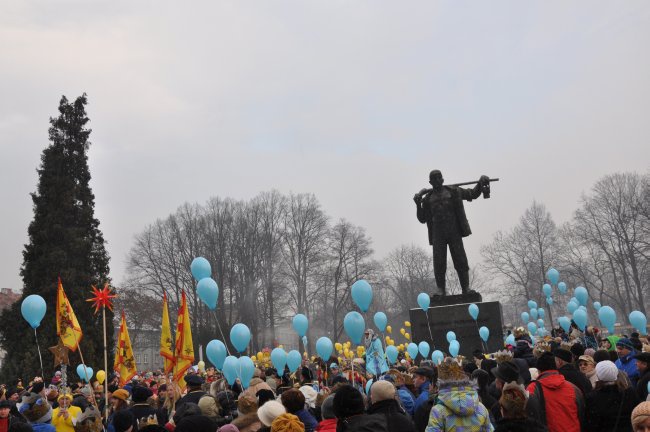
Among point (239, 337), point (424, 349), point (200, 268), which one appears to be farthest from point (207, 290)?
point (424, 349)

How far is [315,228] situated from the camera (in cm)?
5059

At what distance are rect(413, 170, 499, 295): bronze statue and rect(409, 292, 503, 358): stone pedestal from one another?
3.25ft

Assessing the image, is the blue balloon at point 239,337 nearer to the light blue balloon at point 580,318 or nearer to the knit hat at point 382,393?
the knit hat at point 382,393

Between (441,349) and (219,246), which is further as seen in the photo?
(219,246)

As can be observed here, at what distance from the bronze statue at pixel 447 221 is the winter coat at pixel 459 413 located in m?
11.1

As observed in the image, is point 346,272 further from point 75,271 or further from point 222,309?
point 75,271

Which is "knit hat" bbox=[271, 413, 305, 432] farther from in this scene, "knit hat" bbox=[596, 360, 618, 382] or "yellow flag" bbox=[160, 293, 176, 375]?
"yellow flag" bbox=[160, 293, 176, 375]

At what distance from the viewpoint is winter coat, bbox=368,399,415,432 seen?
4.28 metres

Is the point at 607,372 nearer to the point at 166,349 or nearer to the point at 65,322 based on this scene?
the point at 166,349

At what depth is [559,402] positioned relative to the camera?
500 centimetres

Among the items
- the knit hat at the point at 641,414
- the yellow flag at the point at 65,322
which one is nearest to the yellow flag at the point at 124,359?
the yellow flag at the point at 65,322

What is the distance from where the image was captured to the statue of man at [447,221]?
50.3 feet

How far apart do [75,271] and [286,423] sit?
84.5 ft

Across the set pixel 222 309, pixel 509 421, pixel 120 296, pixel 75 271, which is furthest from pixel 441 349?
pixel 120 296
